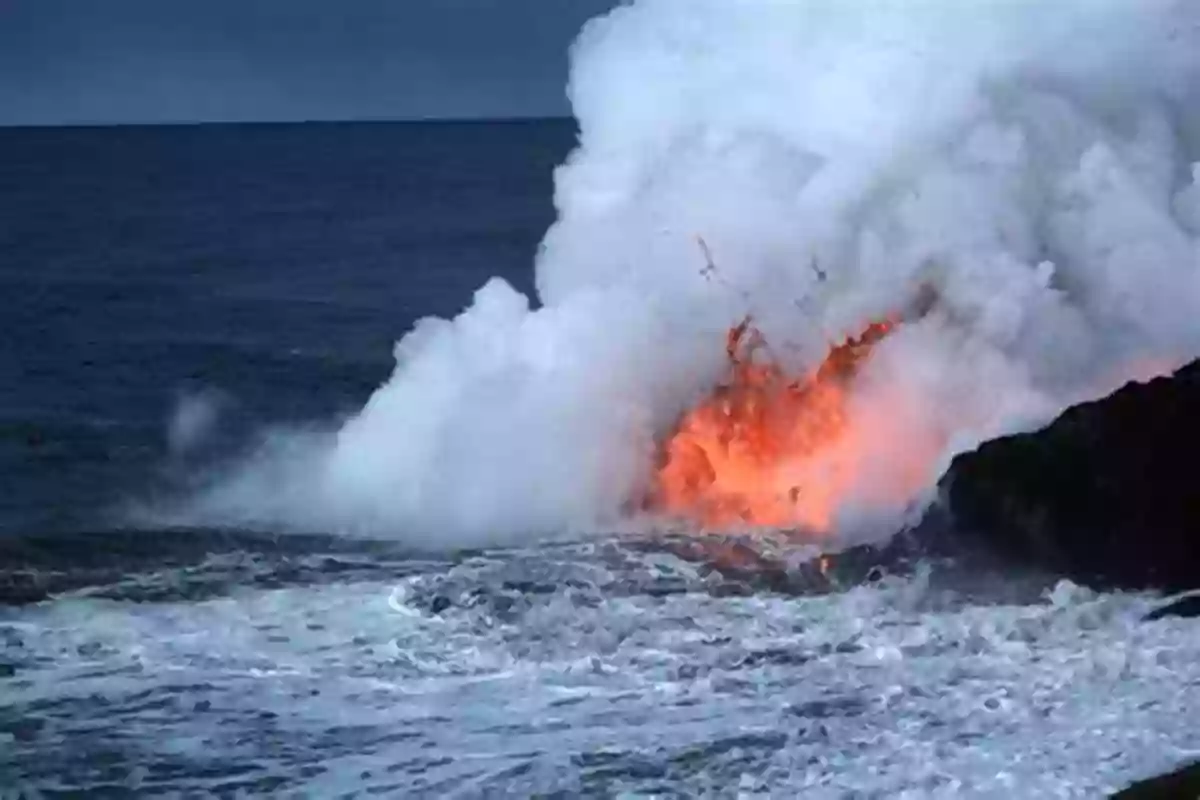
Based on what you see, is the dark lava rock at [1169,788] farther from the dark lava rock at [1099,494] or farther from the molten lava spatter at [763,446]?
the molten lava spatter at [763,446]

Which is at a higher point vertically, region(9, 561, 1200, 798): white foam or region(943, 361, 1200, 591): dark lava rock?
region(943, 361, 1200, 591): dark lava rock

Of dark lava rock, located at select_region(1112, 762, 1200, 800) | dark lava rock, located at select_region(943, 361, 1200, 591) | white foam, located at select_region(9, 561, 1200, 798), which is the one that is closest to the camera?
dark lava rock, located at select_region(1112, 762, 1200, 800)

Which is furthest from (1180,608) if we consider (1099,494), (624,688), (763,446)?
(763,446)

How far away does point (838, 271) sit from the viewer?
37.6 meters

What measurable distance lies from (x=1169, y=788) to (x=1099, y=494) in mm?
11076

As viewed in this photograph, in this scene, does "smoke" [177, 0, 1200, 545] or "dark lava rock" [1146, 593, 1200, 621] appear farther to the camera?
"smoke" [177, 0, 1200, 545]

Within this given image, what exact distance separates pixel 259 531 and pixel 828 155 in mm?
14671

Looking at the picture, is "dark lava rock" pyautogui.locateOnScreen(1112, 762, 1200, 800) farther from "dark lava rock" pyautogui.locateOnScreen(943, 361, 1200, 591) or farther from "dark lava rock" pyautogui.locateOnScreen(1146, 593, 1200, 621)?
"dark lava rock" pyautogui.locateOnScreen(943, 361, 1200, 591)

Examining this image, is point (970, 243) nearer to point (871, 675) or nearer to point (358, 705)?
point (871, 675)

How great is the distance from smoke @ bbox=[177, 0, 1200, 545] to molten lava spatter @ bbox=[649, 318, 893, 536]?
1.74ft

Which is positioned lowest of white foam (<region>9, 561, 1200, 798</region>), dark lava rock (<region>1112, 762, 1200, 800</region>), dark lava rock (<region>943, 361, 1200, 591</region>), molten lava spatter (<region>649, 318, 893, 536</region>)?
dark lava rock (<region>1112, 762, 1200, 800</region>)

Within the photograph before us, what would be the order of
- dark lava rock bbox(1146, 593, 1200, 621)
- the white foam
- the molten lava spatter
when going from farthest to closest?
the molten lava spatter < dark lava rock bbox(1146, 593, 1200, 621) < the white foam

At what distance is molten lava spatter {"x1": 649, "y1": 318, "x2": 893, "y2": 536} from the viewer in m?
34.2

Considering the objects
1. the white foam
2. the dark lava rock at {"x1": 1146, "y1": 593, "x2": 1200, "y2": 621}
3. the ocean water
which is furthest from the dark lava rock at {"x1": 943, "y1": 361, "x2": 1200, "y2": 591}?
the white foam
